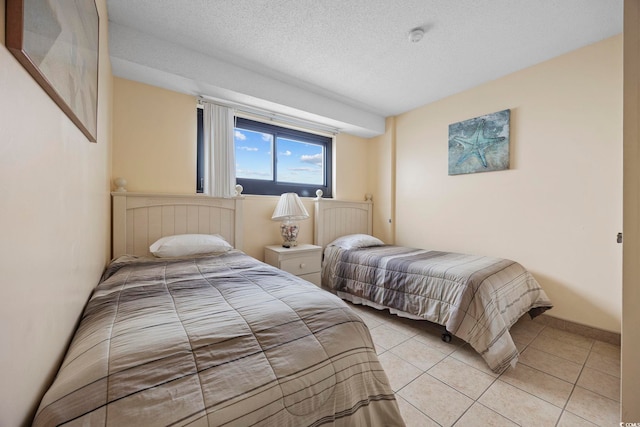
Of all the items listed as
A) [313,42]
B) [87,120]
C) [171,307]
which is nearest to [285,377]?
[171,307]

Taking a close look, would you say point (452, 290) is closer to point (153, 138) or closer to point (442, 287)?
point (442, 287)

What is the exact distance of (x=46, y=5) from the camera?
1.95 feet

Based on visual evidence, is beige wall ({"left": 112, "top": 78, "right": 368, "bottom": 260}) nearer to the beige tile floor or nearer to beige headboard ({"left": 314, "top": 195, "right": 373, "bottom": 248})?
beige headboard ({"left": 314, "top": 195, "right": 373, "bottom": 248})

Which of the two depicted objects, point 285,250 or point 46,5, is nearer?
point 46,5

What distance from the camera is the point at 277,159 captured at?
3020 millimetres

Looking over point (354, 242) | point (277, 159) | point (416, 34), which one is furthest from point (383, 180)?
point (416, 34)

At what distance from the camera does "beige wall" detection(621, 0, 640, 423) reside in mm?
1050

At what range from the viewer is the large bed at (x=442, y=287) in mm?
1651

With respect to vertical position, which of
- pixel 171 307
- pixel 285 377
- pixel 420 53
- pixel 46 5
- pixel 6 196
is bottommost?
pixel 285 377

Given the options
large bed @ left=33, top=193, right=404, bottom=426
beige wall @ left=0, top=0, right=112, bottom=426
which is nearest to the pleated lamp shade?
large bed @ left=33, top=193, right=404, bottom=426

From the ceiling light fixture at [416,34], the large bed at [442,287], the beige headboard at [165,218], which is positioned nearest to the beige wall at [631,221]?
the large bed at [442,287]

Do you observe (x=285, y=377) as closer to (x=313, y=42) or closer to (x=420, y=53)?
(x=313, y=42)

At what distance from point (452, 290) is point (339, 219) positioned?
5.69 feet

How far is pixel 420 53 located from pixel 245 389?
8.49ft
